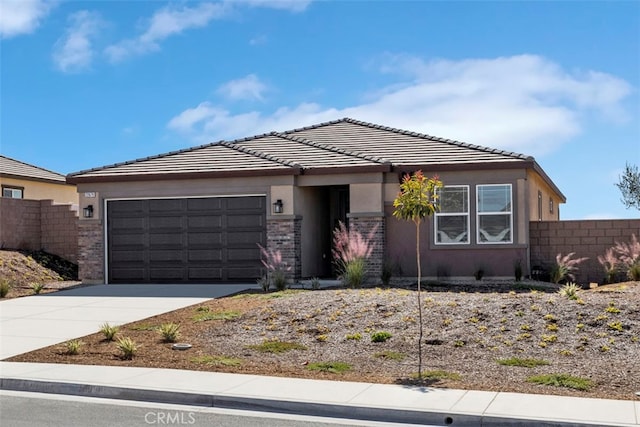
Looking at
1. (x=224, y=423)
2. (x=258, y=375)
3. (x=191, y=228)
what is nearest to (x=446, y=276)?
(x=191, y=228)

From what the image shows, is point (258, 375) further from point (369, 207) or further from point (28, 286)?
point (28, 286)

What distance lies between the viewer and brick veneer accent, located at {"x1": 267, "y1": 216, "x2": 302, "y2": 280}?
20.5m

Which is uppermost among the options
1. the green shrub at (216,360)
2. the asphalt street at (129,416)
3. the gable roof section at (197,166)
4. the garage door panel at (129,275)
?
the gable roof section at (197,166)

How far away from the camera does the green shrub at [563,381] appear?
9.32m

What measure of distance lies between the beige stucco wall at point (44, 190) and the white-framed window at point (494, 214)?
2001 centimetres

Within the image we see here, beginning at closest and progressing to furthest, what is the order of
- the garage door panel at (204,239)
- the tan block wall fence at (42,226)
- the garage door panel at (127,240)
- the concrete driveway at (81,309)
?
the concrete driveway at (81,309) < the garage door panel at (204,239) < the garage door panel at (127,240) < the tan block wall fence at (42,226)

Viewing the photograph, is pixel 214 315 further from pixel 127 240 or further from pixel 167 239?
pixel 127 240

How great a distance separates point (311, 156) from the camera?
72.7ft

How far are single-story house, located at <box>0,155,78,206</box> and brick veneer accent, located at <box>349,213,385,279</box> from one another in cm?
1391

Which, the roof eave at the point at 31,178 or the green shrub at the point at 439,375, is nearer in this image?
the green shrub at the point at 439,375

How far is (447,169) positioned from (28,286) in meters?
13.0

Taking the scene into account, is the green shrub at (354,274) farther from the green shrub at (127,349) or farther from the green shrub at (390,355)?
the green shrub at (127,349)

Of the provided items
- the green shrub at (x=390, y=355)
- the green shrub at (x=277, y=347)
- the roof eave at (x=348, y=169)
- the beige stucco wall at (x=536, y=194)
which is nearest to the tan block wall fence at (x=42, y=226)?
the roof eave at (x=348, y=169)

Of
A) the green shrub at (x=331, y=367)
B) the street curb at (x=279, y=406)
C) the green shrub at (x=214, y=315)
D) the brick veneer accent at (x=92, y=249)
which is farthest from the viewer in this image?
the brick veneer accent at (x=92, y=249)
